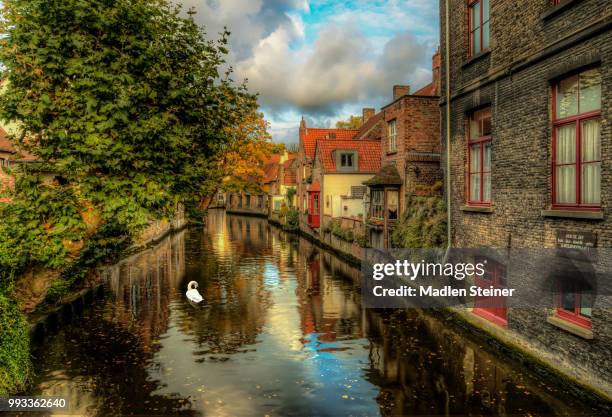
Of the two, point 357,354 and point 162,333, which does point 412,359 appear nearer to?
point 357,354

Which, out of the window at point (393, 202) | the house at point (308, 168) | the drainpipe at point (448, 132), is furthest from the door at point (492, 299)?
the house at point (308, 168)

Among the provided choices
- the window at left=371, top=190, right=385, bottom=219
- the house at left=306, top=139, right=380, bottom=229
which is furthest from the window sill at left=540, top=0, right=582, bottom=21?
the house at left=306, top=139, right=380, bottom=229

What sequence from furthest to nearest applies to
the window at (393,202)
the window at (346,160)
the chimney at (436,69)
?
the window at (346,160), the chimney at (436,69), the window at (393,202)

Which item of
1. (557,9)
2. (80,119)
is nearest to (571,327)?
(557,9)

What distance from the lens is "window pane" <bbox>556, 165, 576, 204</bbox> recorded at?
9.29m

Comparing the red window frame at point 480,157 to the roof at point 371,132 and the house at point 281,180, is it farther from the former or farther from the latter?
the house at point 281,180

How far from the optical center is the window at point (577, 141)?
8703 millimetres

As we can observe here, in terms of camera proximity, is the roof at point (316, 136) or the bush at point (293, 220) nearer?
the bush at point (293, 220)

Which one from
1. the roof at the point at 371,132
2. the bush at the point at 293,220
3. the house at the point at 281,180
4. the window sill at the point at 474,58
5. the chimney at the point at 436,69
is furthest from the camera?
the house at the point at 281,180

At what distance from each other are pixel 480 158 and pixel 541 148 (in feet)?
9.84

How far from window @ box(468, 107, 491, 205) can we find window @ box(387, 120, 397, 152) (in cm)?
1022

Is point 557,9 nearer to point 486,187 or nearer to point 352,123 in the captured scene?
point 486,187

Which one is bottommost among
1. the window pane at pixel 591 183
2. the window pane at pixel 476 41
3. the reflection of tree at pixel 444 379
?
the reflection of tree at pixel 444 379

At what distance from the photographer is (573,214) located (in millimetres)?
8922
